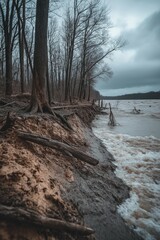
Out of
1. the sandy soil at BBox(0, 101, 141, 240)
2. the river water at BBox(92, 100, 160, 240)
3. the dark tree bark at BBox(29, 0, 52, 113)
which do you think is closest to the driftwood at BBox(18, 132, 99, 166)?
the sandy soil at BBox(0, 101, 141, 240)

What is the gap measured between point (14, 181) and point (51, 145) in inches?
65.7

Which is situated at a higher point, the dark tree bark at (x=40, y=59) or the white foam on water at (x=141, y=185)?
the dark tree bark at (x=40, y=59)

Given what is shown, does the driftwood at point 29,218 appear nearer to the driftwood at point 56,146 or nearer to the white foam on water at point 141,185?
the white foam on water at point 141,185

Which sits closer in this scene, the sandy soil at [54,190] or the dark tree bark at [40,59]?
the sandy soil at [54,190]

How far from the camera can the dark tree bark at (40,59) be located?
7.46m

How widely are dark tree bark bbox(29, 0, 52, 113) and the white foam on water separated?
3.36 meters

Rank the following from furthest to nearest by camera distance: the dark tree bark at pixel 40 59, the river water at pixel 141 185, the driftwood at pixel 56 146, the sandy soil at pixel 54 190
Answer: the dark tree bark at pixel 40 59, the driftwood at pixel 56 146, the river water at pixel 141 185, the sandy soil at pixel 54 190

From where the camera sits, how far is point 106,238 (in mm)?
3385

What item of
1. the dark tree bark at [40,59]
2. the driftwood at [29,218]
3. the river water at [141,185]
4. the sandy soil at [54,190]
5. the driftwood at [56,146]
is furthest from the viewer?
the dark tree bark at [40,59]

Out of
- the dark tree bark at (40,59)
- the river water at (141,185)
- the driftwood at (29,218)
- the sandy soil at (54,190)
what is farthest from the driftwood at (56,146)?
the dark tree bark at (40,59)

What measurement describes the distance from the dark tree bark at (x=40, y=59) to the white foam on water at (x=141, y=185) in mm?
3359

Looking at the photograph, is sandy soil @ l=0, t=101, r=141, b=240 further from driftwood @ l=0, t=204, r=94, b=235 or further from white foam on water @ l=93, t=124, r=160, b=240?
white foam on water @ l=93, t=124, r=160, b=240

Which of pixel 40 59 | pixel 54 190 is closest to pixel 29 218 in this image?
pixel 54 190

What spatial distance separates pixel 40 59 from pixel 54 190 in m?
5.45
